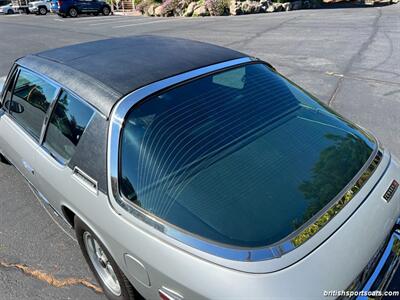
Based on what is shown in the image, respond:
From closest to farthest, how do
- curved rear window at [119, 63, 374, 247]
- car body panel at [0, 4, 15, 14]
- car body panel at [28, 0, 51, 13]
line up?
curved rear window at [119, 63, 374, 247] < car body panel at [28, 0, 51, 13] < car body panel at [0, 4, 15, 14]

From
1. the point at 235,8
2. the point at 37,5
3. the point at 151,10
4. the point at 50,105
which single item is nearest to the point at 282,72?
the point at 50,105

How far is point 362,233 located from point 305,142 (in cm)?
68

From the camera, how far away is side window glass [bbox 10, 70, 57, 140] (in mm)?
2592

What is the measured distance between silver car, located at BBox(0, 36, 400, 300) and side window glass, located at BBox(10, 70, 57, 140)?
0.03m

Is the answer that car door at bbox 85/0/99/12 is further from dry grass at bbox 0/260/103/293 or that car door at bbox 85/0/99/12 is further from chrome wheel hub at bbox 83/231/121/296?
chrome wheel hub at bbox 83/231/121/296

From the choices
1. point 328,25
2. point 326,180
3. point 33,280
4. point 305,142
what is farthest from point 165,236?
point 328,25

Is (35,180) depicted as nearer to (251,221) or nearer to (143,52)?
(143,52)

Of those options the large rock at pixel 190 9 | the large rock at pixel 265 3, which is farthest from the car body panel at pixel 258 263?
the large rock at pixel 265 3

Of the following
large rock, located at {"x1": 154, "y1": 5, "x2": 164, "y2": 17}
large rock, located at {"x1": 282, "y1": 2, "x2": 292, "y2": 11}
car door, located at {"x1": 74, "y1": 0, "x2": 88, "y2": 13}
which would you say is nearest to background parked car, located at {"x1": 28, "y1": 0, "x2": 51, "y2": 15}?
car door, located at {"x1": 74, "y1": 0, "x2": 88, "y2": 13}

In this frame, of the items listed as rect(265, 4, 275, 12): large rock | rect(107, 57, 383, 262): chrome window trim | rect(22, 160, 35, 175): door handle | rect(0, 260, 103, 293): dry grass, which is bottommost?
rect(0, 260, 103, 293): dry grass

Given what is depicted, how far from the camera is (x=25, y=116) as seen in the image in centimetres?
291

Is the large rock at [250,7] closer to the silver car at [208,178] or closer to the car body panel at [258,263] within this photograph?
the silver car at [208,178]

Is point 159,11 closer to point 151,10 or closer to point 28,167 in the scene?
point 151,10

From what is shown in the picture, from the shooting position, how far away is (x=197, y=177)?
1752 mm
